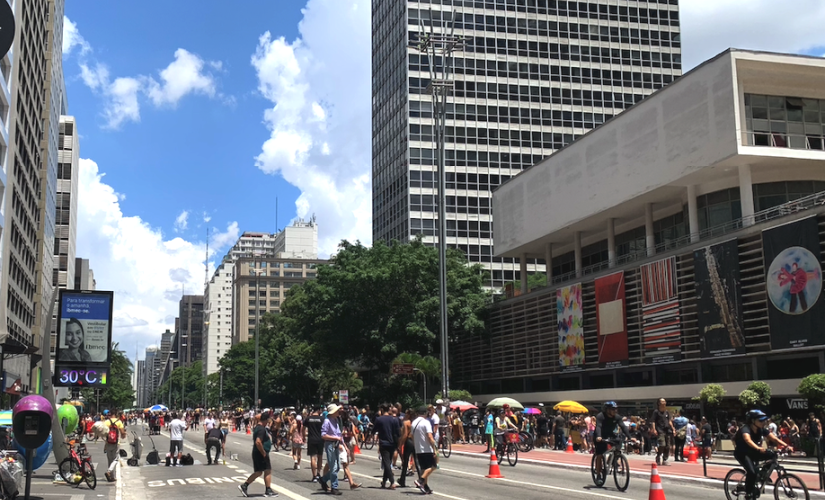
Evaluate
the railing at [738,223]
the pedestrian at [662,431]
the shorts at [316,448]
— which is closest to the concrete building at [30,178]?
the shorts at [316,448]

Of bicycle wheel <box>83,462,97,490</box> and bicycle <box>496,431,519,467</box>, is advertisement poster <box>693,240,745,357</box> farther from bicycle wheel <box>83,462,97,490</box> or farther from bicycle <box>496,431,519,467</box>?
bicycle wheel <box>83,462,97,490</box>

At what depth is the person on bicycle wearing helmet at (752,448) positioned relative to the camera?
13945 millimetres

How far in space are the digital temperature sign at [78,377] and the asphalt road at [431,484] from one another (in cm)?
1405

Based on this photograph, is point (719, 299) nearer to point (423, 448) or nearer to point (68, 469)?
point (423, 448)

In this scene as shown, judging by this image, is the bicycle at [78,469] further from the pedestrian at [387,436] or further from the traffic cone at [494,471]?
the traffic cone at [494,471]

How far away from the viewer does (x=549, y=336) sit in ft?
169

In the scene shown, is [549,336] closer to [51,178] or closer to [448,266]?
[448,266]

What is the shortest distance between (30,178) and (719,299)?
165ft

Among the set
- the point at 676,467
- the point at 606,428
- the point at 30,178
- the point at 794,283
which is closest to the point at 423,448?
the point at 606,428

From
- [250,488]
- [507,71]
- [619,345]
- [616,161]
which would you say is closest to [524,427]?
[619,345]

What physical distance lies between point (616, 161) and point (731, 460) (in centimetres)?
2159

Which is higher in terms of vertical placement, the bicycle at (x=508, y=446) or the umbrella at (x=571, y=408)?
the umbrella at (x=571, y=408)

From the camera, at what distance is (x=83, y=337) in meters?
40.2

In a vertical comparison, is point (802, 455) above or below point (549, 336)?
below
